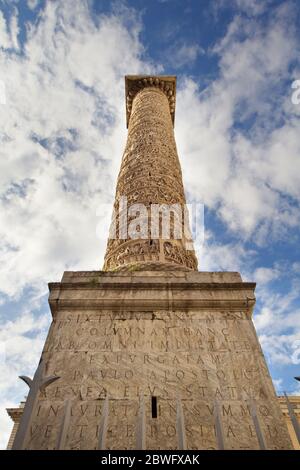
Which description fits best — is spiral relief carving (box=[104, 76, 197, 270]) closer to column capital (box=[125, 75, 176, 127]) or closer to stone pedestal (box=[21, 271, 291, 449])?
stone pedestal (box=[21, 271, 291, 449])

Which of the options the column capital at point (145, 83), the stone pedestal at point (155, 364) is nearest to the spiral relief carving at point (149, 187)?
the stone pedestal at point (155, 364)

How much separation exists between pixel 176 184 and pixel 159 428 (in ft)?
15.4

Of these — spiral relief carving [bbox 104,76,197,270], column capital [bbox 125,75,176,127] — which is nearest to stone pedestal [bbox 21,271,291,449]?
spiral relief carving [bbox 104,76,197,270]

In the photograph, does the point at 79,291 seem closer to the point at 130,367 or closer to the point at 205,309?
the point at 130,367

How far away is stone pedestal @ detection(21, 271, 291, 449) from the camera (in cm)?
272

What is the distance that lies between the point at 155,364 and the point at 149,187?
3.62 m

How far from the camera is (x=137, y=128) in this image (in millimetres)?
8430

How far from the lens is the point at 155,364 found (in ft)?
10.7

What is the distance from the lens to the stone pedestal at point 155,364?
2.72 m

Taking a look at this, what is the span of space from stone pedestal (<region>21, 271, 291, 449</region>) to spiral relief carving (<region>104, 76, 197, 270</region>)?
0.82m

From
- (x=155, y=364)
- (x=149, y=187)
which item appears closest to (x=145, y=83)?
(x=149, y=187)

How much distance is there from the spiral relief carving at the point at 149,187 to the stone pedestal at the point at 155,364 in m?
0.82
